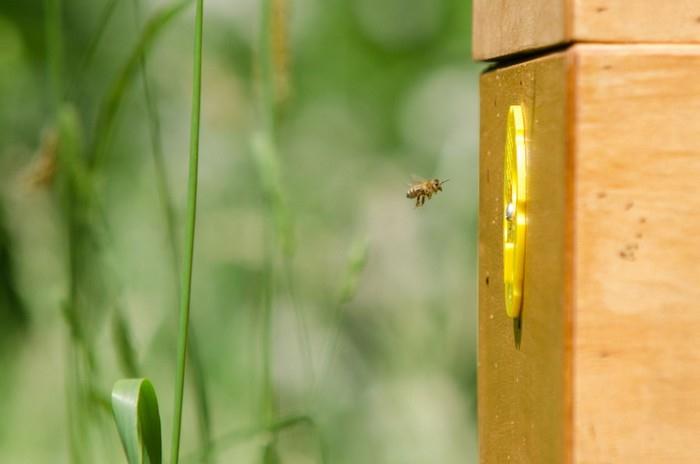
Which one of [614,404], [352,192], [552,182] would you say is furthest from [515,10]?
[352,192]

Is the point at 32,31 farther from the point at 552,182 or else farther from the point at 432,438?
the point at 552,182

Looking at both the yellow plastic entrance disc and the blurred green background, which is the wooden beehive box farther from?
the blurred green background

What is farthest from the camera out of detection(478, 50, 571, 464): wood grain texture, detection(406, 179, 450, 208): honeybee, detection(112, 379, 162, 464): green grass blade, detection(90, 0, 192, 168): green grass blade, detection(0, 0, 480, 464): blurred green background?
detection(0, 0, 480, 464): blurred green background

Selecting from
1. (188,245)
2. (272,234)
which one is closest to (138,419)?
(188,245)

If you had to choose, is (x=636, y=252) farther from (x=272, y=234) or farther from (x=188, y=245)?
(x=272, y=234)

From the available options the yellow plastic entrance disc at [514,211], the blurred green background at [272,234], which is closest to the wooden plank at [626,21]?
the yellow plastic entrance disc at [514,211]

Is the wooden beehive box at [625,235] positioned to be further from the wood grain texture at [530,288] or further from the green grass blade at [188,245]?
the green grass blade at [188,245]

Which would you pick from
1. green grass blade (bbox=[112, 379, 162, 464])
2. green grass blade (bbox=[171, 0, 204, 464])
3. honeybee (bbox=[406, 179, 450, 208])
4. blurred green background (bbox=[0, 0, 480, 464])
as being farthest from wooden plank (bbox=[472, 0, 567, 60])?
blurred green background (bbox=[0, 0, 480, 464])
